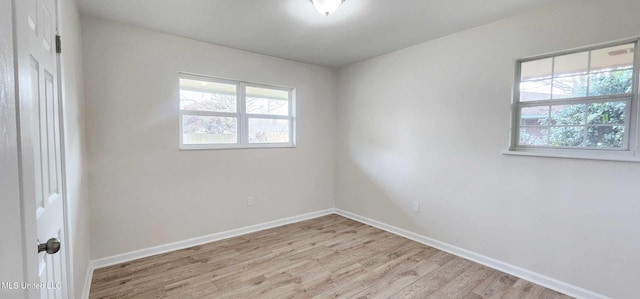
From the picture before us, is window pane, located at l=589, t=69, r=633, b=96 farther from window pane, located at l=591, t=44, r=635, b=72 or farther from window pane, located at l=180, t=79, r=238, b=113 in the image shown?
window pane, located at l=180, t=79, r=238, b=113

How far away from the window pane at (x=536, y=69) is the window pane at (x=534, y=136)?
1.57ft

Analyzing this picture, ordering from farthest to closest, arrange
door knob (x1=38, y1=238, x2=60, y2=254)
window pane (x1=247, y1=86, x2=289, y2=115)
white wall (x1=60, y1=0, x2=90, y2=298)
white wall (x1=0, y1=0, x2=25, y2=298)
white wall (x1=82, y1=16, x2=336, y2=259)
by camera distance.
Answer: window pane (x1=247, y1=86, x2=289, y2=115)
white wall (x1=82, y1=16, x2=336, y2=259)
white wall (x1=60, y1=0, x2=90, y2=298)
door knob (x1=38, y1=238, x2=60, y2=254)
white wall (x1=0, y1=0, x2=25, y2=298)

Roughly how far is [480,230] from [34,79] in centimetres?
349

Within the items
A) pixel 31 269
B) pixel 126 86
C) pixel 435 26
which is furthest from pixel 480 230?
pixel 126 86

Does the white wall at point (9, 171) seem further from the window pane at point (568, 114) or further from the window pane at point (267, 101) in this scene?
the window pane at point (568, 114)

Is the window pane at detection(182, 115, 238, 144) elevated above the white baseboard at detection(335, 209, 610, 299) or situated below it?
above

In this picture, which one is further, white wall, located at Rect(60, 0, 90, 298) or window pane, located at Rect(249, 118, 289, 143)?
window pane, located at Rect(249, 118, 289, 143)

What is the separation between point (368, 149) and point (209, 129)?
7.26 feet

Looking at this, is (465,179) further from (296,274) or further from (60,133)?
(60,133)

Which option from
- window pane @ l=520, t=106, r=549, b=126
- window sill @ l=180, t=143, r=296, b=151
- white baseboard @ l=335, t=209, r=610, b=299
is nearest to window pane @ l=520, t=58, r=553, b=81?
window pane @ l=520, t=106, r=549, b=126

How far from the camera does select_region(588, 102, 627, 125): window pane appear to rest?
83.0 inches

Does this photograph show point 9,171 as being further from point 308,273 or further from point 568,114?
point 568,114

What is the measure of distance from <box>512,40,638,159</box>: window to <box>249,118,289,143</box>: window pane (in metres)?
2.84

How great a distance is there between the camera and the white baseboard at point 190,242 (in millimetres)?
2711
